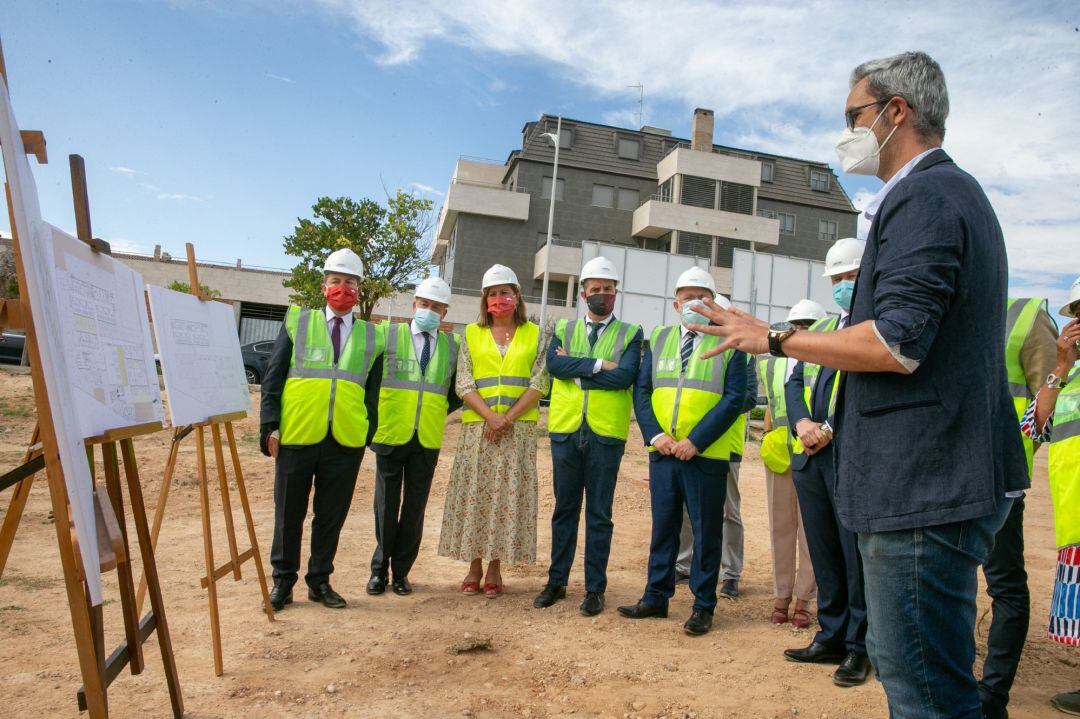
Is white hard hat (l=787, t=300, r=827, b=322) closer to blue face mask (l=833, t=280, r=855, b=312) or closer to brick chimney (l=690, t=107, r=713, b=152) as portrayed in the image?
blue face mask (l=833, t=280, r=855, b=312)

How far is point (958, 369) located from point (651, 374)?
3.50m

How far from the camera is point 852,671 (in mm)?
4109

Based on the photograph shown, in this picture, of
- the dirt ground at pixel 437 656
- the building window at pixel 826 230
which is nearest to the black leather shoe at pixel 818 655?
the dirt ground at pixel 437 656

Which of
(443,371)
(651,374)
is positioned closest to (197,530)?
(443,371)

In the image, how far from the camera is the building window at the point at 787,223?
123 feet

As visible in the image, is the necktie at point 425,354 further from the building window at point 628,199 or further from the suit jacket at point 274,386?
the building window at point 628,199

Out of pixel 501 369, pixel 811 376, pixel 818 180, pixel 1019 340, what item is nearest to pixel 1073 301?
pixel 1019 340

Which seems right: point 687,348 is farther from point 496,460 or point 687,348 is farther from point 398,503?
point 398,503

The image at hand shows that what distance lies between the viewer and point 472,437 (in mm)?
5805

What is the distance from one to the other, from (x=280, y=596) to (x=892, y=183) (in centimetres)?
446

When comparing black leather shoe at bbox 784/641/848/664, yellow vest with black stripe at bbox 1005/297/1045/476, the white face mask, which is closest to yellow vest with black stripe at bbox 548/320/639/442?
black leather shoe at bbox 784/641/848/664

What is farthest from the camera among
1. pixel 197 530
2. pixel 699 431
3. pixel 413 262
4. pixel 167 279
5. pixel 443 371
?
pixel 167 279

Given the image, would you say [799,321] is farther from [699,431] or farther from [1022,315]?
[1022,315]

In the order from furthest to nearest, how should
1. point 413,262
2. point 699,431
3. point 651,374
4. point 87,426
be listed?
point 413,262
point 651,374
point 699,431
point 87,426
